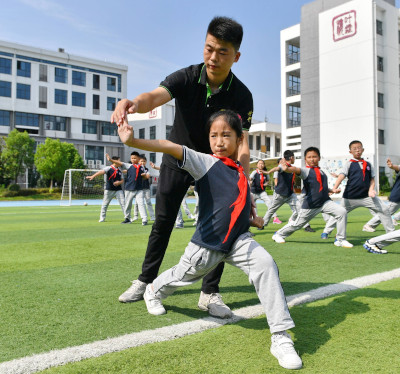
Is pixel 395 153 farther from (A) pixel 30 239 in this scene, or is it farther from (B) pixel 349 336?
(B) pixel 349 336

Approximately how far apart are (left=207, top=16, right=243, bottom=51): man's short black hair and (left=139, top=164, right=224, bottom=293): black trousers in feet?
3.44

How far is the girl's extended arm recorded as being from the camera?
2.14m

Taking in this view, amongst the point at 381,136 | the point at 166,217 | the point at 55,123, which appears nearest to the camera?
the point at 166,217

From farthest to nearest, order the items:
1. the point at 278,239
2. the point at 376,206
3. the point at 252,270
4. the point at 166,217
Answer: the point at 376,206 → the point at 278,239 → the point at 166,217 → the point at 252,270

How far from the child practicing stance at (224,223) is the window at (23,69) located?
49.9 metres

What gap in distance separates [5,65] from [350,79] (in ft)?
124

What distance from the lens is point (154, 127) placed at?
49250 mm

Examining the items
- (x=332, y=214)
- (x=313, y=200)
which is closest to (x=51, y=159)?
(x=313, y=200)

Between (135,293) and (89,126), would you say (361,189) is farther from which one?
(89,126)

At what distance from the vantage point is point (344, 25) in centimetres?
3262

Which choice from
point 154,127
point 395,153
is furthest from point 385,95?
point 154,127

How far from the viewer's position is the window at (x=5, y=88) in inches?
1767

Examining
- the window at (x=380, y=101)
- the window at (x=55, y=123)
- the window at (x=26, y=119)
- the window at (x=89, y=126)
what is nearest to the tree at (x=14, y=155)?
the window at (x=26, y=119)

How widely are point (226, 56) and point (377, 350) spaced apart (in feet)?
6.91
